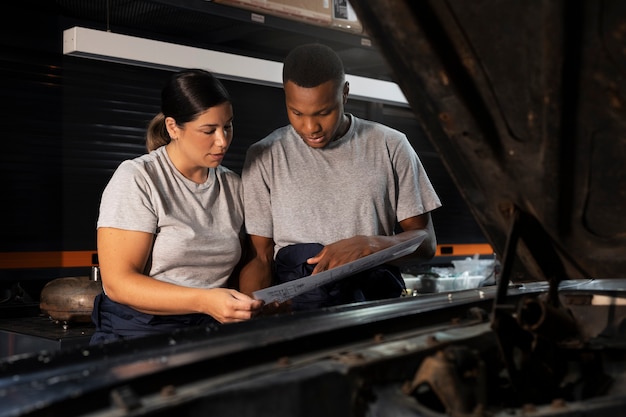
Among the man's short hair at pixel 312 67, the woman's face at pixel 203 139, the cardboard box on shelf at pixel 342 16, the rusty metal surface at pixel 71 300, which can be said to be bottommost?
the rusty metal surface at pixel 71 300

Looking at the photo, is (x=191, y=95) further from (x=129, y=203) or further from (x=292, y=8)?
(x=292, y=8)

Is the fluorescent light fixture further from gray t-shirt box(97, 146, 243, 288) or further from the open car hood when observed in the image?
the open car hood

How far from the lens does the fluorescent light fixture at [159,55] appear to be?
2.89 metres

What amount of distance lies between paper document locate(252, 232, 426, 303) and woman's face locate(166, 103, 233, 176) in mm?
418

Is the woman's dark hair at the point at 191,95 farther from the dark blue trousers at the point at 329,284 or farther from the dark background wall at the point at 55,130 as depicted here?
the dark background wall at the point at 55,130

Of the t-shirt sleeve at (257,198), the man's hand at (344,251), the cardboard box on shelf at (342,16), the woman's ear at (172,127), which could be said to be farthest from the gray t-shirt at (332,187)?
the cardboard box on shelf at (342,16)

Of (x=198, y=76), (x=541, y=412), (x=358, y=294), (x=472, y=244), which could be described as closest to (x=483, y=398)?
(x=541, y=412)

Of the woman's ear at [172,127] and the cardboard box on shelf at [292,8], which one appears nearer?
the woman's ear at [172,127]

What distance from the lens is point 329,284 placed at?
2.09m

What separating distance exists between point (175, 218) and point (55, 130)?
7.19ft

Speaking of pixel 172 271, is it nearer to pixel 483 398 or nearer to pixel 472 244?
pixel 483 398

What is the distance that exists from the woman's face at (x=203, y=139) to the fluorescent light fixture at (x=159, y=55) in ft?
2.74

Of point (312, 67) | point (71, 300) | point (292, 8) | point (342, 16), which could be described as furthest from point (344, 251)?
point (342, 16)

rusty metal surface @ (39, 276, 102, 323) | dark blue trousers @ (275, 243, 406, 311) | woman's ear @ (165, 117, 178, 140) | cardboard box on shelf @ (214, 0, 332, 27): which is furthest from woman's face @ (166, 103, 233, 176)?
cardboard box on shelf @ (214, 0, 332, 27)
